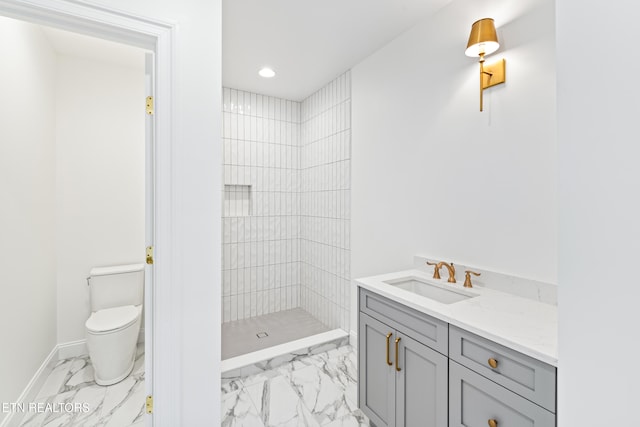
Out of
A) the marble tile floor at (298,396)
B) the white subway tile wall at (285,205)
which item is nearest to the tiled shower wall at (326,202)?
the white subway tile wall at (285,205)

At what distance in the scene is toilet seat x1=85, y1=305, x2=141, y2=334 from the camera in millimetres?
2076

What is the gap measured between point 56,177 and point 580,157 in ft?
10.7

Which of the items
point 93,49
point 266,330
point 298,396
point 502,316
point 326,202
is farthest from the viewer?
point 326,202

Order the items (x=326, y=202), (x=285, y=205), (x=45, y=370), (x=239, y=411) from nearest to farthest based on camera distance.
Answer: (x=239, y=411), (x=45, y=370), (x=326, y=202), (x=285, y=205)

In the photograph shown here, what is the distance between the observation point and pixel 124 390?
2.06 meters

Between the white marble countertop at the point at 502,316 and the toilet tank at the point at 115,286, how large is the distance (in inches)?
81.4

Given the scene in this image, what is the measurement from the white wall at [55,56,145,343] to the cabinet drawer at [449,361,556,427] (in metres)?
2.71

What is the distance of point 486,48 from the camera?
1559 mm

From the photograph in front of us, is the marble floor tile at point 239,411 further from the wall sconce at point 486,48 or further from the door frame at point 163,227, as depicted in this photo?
the wall sconce at point 486,48

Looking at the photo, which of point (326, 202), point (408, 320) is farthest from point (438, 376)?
point (326, 202)

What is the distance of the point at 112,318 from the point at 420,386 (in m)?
2.22

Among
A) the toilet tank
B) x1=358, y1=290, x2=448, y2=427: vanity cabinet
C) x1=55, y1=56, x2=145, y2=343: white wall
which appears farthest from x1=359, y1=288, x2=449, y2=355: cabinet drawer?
x1=55, y1=56, x2=145, y2=343: white wall

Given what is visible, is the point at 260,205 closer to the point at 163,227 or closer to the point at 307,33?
the point at 307,33

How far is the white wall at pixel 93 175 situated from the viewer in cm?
245
